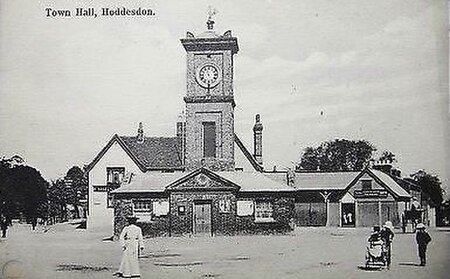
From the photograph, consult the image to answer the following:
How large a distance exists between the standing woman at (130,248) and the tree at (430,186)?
89.9 inches

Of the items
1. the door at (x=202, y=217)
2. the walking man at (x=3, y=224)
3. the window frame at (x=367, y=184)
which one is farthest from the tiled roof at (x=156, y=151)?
the window frame at (x=367, y=184)

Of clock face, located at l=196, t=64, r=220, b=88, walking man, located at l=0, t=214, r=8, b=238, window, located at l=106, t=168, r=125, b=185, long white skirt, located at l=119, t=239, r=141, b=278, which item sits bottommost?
long white skirt, located at l=119, t=239, r=141, b=278

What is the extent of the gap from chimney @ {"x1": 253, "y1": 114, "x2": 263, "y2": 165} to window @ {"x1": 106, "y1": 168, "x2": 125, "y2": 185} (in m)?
1.11

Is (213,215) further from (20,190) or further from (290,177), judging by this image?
(20,190)

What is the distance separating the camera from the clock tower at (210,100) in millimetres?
7426

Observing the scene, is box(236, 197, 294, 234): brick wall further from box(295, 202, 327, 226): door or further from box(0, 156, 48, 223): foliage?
box(0, 156, 48, 223): foliage

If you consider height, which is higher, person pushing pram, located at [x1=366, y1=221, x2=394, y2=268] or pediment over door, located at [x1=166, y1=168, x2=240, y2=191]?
pediment over door, located at [x1=166, y1=168, x2=240, y2=191]

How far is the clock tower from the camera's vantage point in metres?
7.43

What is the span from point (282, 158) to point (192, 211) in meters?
0.86

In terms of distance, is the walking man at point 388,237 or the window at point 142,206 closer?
the walking man at point 388,237

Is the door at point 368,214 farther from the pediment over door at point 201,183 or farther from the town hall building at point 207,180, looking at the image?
the pediment over door at point 201,183

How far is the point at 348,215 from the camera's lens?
738cm

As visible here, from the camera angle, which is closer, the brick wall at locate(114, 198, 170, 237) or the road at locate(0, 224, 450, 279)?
the road at locate(0, 224, 450, 279)

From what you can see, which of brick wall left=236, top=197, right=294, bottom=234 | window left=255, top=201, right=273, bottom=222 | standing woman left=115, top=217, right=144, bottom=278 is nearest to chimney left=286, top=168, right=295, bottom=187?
brick wall left=236, top=197, right=294, bottom=234
